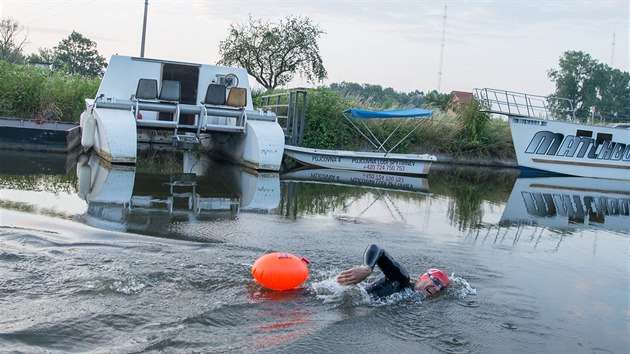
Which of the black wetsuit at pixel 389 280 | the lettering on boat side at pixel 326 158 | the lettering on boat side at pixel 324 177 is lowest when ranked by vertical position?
the black wetsuit at pixel 389 280

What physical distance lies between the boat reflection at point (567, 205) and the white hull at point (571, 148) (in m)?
3.62

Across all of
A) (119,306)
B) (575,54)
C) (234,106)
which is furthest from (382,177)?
(575,54)

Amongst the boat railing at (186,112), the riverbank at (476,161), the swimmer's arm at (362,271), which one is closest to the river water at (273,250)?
the swimmer's arm at (362,271)

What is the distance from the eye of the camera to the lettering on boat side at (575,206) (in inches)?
526

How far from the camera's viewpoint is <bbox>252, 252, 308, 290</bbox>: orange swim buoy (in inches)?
235

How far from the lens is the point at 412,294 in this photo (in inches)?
247

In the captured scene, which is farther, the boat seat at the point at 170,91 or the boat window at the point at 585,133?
the boat window at the point at 585,133

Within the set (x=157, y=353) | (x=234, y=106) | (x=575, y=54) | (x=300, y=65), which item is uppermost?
(x=575, y=54)

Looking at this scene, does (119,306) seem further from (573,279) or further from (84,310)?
(573,279)

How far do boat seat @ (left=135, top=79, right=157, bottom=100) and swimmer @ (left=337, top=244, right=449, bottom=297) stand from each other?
12048mm

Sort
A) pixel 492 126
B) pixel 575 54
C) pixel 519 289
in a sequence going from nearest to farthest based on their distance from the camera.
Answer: pixel 519 289, pixel 492 126, pixel 575 54

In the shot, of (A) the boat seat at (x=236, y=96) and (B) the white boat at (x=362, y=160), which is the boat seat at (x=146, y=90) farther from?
(B) the white boat at (x=362, y=160)

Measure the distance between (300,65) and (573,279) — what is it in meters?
29.4

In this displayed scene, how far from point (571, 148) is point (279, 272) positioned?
22.6m
